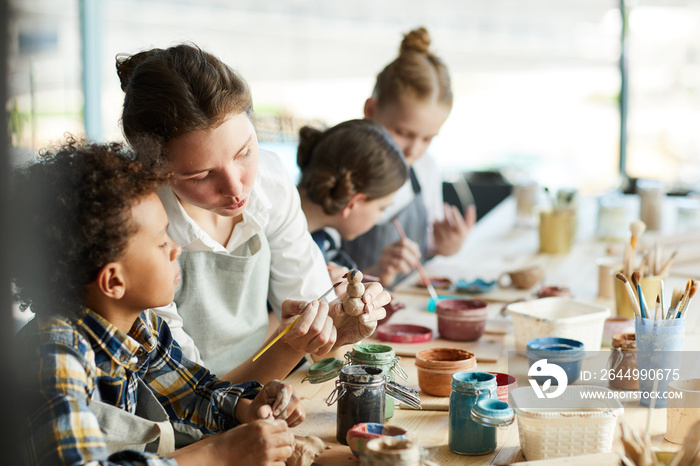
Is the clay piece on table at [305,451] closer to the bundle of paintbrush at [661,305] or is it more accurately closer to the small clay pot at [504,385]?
the small clay pot at [504,385]

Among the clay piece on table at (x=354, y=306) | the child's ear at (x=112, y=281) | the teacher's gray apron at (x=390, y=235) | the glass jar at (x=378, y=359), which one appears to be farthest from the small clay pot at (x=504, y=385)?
the teacher's gray apron at (x=390, y=235)

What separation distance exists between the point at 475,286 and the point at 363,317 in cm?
101

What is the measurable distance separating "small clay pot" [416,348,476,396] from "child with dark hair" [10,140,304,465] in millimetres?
312

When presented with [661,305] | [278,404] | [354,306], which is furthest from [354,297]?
[661,305]

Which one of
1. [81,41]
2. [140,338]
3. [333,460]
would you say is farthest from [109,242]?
[81,41]

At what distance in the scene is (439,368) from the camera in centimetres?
142

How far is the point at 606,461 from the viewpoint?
41.8 inches

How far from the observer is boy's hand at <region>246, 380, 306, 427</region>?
121 centimetres

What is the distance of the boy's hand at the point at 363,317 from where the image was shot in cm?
139

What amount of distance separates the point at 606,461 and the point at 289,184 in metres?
1.01

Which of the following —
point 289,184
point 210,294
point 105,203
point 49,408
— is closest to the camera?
point 49,408

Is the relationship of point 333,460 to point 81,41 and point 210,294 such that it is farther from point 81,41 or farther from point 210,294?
point 81,41

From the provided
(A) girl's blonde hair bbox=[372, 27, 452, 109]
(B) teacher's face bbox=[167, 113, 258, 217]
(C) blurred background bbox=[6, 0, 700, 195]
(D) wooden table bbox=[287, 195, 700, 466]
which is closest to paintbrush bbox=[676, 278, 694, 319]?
(D) wooden table bbox=[287, 195, 700, 466]

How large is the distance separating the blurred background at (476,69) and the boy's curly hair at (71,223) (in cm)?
356
